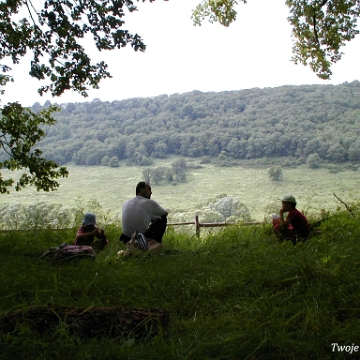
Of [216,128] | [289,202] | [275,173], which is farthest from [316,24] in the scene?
[216,128]

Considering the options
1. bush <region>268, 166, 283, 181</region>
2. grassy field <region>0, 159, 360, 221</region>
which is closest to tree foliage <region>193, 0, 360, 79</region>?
grassy field <region>0, 159, 360, 221</region>

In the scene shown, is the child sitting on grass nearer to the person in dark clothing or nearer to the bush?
the person in dark clothing

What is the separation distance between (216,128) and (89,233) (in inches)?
1953

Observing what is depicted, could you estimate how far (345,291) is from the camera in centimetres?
306

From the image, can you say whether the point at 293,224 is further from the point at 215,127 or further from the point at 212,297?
the point at 215,127

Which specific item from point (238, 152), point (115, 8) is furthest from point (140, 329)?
point (238, 152)

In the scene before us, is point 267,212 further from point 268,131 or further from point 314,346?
point 268,131

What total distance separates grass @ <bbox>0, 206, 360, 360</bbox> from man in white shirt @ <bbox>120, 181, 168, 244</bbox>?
0.37m

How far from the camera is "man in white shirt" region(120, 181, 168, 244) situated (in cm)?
545

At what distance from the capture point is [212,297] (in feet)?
10.8

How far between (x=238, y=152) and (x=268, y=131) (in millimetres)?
5889

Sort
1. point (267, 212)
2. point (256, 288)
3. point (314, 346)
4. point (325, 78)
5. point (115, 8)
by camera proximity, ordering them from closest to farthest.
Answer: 1. point (314, 346)
2. point (256, 288)
3. point (115, 8)
4. point (267, 212)
5. point (325, 78)

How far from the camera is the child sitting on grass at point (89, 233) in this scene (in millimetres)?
5634

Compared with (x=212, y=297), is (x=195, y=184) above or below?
below
